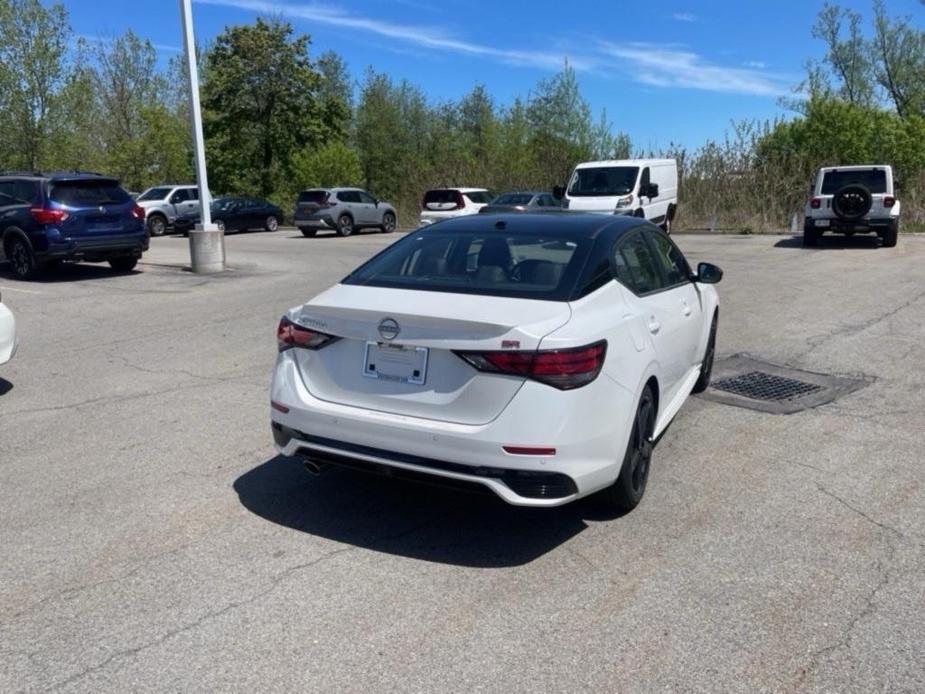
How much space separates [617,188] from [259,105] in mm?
29107

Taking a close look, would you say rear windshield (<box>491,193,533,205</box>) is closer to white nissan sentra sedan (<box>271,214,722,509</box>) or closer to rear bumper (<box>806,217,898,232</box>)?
rear bumper (<box>806,217,898,232</box>)

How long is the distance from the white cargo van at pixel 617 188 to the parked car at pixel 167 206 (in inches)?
643

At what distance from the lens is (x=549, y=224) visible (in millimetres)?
4938

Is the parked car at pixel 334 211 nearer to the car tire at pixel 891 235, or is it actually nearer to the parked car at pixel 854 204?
the parked car at pixel 854 204

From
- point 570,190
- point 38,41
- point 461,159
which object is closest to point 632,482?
point 570,190

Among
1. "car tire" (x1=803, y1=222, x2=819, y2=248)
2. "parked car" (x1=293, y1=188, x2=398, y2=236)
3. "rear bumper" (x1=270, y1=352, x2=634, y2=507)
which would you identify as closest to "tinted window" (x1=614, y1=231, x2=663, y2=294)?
"rear bumper" (x1=270, y1=352, x2=634, y2=507)

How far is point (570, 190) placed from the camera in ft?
71.9

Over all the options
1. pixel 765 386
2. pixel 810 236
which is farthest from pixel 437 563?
pixel 810 236

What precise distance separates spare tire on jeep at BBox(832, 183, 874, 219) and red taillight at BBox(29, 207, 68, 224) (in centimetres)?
1681

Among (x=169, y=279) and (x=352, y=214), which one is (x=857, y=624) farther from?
(x=352, y=214)

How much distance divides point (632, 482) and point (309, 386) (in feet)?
5.78

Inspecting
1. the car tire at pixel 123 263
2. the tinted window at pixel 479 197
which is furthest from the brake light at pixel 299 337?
the tinted window at pixel 479 197

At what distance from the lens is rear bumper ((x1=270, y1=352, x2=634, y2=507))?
3672 mm

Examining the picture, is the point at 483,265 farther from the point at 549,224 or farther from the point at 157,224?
the point at 157,224
